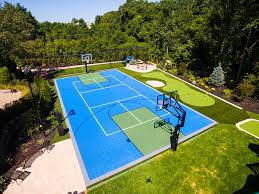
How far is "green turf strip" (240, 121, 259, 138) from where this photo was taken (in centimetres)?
1656

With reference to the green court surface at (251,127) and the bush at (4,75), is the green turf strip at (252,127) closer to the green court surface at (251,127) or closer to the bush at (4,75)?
the green court surface at (251,127)

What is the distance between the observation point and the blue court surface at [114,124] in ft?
44.6

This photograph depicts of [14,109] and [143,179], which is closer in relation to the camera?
[143,179]

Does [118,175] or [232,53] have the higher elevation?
[232,53]

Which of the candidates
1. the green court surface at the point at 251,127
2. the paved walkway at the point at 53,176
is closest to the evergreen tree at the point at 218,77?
the green court surface at the point at 251,127

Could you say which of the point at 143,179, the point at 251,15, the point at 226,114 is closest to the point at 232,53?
the point at 251,15

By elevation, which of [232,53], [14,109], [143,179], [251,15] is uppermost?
[251,15]

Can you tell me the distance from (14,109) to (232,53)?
28.1 meters

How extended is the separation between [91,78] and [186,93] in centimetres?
1512

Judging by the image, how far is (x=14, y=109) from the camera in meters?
18.5

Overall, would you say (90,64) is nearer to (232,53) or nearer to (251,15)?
(232,53)

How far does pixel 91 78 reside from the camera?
99.3ft

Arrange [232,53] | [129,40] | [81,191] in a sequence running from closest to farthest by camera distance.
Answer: [81,191] → [232,53] → [129,40]

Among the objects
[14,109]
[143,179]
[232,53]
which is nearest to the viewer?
[143,179]
